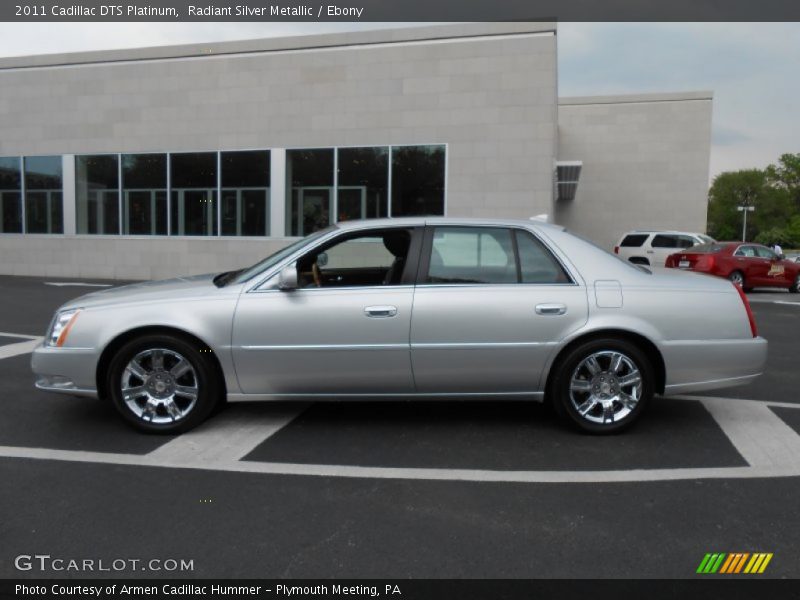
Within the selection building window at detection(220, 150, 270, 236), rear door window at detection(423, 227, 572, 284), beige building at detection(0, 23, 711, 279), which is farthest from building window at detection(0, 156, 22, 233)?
rear door window at detection(423, 227, 572, 284)

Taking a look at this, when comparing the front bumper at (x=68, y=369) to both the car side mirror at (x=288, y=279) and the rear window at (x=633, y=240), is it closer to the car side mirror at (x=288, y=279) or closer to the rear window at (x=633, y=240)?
the car side mirror at (x=288, y=279)

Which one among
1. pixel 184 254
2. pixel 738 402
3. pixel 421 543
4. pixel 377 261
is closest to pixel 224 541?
pixel 421 543

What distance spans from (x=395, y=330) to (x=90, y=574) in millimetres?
2337

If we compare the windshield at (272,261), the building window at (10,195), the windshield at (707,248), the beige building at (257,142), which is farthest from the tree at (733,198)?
the windshield at (272,261)

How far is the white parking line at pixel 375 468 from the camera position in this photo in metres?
3.89

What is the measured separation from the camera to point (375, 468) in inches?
158

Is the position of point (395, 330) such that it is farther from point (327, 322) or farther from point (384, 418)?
point (384, 418)

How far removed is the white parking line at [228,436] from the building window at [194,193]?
1446 cm

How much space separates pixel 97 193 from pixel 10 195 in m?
3.15

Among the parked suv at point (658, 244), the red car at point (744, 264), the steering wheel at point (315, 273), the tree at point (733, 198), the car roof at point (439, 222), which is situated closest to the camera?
the car roof at point (439, 222)

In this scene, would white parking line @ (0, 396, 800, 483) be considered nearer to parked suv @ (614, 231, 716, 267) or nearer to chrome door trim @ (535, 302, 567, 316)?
chrome door trim @ (535, 302, 567, 316)

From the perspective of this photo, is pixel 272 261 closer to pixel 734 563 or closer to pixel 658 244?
pixel 734 563

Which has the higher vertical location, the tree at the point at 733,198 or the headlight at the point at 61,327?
the tree at the point at 733,198

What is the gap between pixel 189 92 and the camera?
18719 mm
